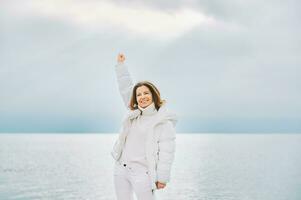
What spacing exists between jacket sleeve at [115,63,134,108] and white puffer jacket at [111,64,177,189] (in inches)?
10.5

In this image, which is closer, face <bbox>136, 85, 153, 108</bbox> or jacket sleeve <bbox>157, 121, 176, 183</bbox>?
jacket sleeve <bbox>157, 121, 176, 183</bbox>

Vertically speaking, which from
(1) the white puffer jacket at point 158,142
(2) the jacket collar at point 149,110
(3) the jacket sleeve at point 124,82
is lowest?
(1) the white puffer jacket at point 158,142

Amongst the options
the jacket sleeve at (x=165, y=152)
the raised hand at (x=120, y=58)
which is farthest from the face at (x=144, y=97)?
the raised hand at (x=120, y=58)

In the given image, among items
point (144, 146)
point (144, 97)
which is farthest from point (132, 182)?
point (144, 97)

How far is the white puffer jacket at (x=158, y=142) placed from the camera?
3.82 m

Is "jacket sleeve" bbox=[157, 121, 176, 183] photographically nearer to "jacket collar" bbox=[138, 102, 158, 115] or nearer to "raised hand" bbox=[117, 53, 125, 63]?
"jacket collar" bbox=[138, 102, 158, 115]

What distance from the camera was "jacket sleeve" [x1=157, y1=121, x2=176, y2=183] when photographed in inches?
150

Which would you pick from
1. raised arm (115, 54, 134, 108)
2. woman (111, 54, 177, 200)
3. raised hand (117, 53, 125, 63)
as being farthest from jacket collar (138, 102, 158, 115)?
raised hand (117, 53, 125, 63)

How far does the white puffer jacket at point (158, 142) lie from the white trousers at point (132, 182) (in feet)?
0.22

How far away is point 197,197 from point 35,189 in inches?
290

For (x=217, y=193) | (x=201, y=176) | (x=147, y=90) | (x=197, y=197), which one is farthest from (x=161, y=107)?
(x=201, y=176)

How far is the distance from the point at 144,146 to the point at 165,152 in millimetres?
236

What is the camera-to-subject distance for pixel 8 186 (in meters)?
21.6

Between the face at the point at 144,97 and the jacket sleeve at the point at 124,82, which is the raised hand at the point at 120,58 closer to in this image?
the jacket sleeve at the point at 124,82
